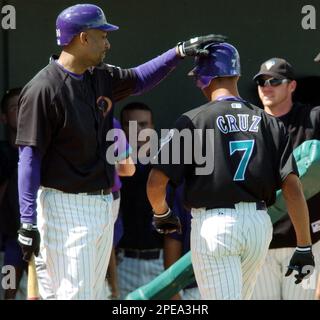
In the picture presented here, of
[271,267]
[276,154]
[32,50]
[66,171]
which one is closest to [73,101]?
[66,171]

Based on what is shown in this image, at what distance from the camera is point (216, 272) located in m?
4.36

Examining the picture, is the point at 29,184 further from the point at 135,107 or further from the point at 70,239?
the point at 135,107

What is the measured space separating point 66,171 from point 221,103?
30.4 inches

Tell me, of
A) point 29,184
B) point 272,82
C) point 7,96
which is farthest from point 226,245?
point 7,96

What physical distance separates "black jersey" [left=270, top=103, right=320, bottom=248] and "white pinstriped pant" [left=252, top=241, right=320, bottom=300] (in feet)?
0.24

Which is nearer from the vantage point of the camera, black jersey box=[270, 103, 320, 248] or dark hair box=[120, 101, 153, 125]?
black jersey box=[270, 103, 320, 248]

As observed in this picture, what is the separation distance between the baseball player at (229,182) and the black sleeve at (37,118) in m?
0.52

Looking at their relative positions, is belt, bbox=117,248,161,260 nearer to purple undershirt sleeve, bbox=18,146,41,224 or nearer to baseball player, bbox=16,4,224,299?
baseball player, bbox=16,4,224,299

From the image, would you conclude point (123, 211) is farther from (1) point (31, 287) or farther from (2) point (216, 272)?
(2) point (216, 272)

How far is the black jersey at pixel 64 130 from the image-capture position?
167 inches

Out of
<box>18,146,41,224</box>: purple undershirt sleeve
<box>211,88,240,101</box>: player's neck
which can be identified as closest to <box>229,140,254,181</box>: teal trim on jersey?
<box>211,88,240,101</box>: player's neck

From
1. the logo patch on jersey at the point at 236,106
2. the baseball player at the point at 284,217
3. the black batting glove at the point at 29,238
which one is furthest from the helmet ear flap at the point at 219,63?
the baseball player at the point at 284,217

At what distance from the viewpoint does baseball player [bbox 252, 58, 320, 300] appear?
221 inches

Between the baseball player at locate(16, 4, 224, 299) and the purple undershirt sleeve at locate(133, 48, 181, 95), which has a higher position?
the purple undershirt sleeve at locate(133, 48, 181, 95)
